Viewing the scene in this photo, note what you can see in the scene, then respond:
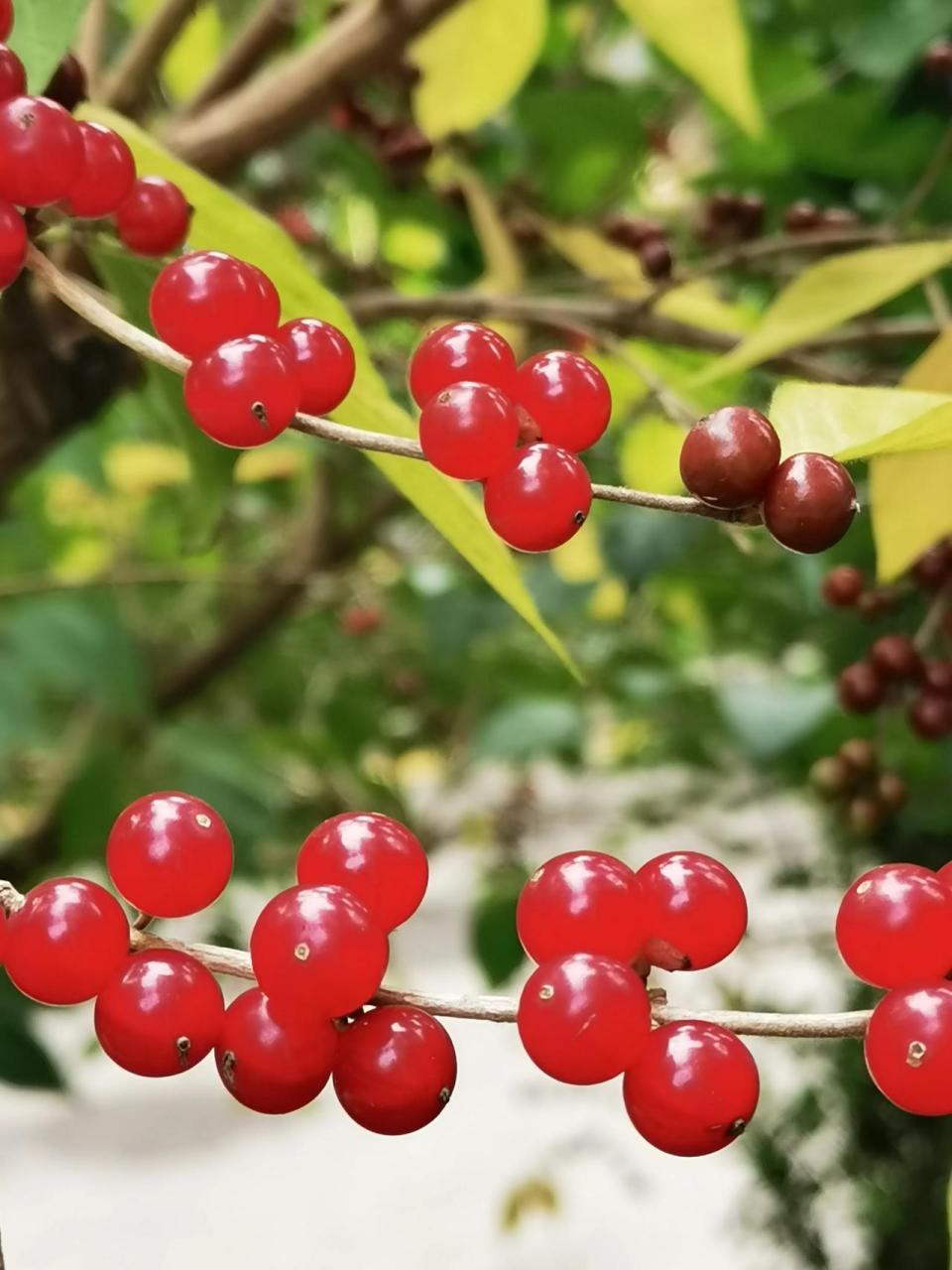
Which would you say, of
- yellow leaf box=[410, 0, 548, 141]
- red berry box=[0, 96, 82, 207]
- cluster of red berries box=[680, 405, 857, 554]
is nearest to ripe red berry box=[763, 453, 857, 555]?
cluster of red berries box=[680, 405, 857, 554]

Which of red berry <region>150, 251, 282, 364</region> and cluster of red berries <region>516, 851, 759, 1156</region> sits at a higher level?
Answer: red berry <region>150, 251, 282, 364</region>

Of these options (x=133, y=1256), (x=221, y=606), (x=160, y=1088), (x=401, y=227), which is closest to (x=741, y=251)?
(x=401, y=227)

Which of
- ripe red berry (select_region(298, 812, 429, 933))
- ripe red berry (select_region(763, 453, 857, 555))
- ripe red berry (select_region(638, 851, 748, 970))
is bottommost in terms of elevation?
ripe red berry (select_region(638, 851, 748, 970))

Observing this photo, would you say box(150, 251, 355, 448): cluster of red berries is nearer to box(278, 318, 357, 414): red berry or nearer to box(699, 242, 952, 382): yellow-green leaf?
box(278, 318, 357, 414): red berry

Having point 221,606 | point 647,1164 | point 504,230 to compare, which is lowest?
point 647,1164

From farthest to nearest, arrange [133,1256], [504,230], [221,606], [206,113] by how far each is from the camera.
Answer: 1. [133,1256]
2. [221,606]
3. [504,230]
4. [206,113]

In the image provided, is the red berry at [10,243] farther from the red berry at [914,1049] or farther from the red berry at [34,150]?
the red berry at [914,1049]

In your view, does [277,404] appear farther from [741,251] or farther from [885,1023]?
[741,251]
